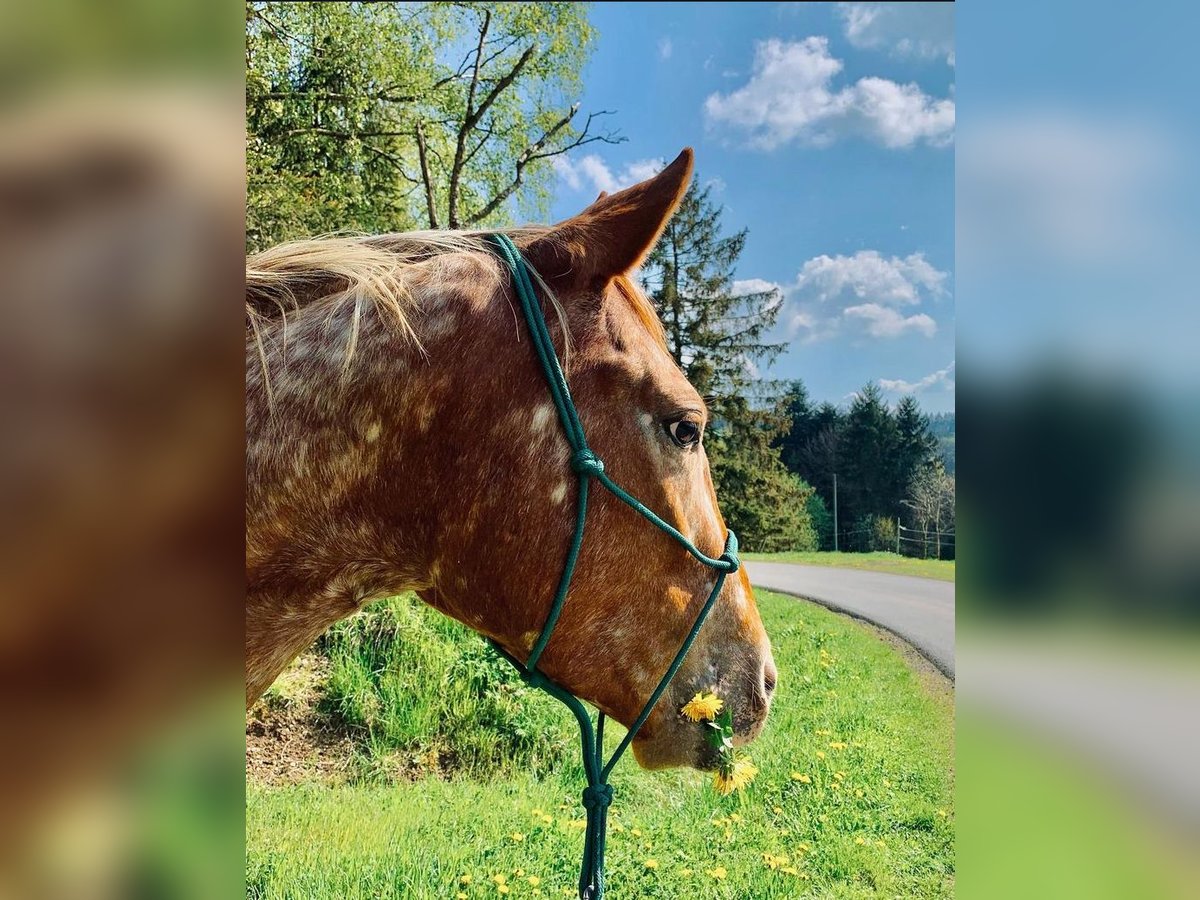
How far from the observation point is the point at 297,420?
1.19 meters

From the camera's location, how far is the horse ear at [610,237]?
134 cm

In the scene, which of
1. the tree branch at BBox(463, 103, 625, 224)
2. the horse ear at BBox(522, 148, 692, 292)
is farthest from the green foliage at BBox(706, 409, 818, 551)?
the horse ear at BBox(522, 148, 692, 292)

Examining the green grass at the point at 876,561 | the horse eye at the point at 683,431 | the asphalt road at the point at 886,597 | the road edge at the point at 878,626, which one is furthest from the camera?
the green grass at the point at 876,561

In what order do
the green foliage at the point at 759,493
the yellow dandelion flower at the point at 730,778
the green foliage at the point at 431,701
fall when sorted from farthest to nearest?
the green foliage at the point at 759,493
the green foliage at the point at 431,701
the yellow dandelion flower at the point at 730,778

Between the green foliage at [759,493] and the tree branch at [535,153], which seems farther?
the green foliage at [759,493]

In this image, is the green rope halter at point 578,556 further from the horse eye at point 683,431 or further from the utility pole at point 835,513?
the utility pole at point 835,513

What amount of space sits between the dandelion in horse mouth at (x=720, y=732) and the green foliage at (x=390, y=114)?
4.17 metres

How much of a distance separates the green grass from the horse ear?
6049 mm

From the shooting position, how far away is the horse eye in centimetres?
141
